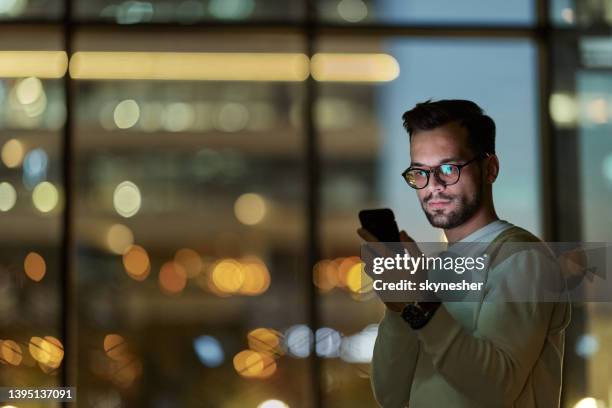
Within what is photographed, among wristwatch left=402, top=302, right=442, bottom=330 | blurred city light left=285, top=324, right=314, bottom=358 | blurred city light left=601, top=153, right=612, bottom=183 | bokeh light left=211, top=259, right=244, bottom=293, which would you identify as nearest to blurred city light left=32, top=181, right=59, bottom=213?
bokeh light left=211, top=259, right=244, bottom=293

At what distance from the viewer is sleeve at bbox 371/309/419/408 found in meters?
2.86

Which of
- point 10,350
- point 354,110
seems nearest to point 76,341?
point 10,350

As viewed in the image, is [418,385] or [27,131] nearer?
[418,385]

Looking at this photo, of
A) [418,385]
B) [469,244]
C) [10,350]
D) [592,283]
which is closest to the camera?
[418,385]

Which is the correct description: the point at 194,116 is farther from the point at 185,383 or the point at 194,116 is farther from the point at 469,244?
the point at 469,244

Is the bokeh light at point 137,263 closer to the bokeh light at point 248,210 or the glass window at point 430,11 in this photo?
the bokeh light at point 248,210

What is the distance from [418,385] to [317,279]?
6.70 feet

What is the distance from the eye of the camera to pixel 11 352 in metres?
4.85

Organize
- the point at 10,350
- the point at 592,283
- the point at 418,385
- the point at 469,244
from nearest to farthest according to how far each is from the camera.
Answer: the point at 418,385 < the point at 469,244 < the point at 592,283 < the point at 10,350

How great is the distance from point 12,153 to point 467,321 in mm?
2999

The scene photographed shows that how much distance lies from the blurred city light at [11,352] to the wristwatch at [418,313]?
2.75 metres

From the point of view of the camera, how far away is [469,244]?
125 inches

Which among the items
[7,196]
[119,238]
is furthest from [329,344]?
[7,196]

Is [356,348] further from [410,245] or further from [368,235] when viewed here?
[410,245]
